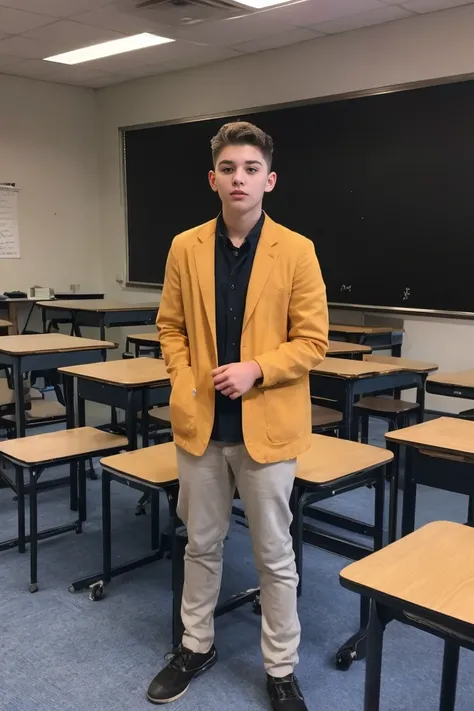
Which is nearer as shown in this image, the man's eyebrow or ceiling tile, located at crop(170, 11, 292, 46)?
the man's eyebrow

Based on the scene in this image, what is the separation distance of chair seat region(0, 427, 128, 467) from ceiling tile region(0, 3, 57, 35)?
3374 mm

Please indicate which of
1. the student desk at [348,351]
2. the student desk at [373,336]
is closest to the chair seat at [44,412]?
the student desk at [348,351]

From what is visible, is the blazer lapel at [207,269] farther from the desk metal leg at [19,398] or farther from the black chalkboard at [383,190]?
the black chalkboard at [383,190]

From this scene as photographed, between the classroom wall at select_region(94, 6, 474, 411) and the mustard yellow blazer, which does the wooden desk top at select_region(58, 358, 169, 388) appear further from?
the classroom wall at select_region(94, 6, 474, 411)

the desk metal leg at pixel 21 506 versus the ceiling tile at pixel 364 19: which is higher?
the ceiling tile at pixel 364 19

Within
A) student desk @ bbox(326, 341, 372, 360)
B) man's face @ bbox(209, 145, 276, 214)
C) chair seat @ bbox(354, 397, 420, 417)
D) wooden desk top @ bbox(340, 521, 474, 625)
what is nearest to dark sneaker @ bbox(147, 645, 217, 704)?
wooden desk top @ bbox(340, 521, 474, 625)

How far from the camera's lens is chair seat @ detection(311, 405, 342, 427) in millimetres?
3303

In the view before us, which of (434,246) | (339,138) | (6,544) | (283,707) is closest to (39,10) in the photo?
(339,138)

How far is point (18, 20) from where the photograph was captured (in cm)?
505

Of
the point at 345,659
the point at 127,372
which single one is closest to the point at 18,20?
the point at 127,372

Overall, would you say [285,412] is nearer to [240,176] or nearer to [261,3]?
[240,176]

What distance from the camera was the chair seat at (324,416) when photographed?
3303 mm

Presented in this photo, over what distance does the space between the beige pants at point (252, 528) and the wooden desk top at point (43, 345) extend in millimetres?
1766

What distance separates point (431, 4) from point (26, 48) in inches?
129
